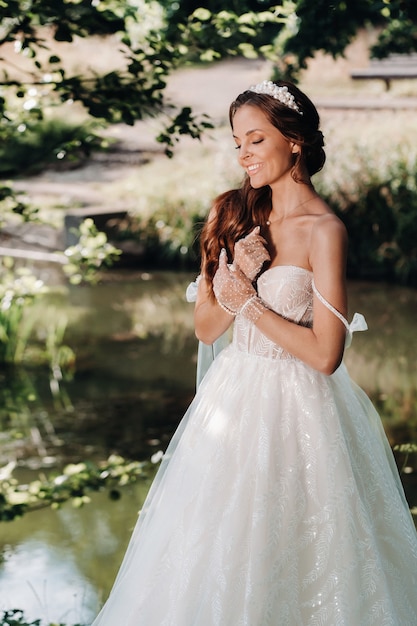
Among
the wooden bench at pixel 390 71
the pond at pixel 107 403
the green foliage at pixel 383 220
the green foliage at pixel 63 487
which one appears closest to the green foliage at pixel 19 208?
the green foliage at pixel 63 487

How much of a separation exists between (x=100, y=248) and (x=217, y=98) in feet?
39.9

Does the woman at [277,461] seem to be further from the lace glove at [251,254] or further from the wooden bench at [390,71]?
the wooden bench at [390,71]

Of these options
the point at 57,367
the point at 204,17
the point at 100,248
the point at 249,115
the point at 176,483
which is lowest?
the point at 57,367

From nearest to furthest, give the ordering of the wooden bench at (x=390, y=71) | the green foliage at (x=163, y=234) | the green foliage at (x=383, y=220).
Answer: the green foliage at (x=383, y=220) → the green foliage at (x=163, y=234) → the wooden bench at (x=390, y=71)

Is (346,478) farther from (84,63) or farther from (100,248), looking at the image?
(84,63)

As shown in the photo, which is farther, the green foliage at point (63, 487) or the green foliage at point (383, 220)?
the green foliage at point (383, 220)

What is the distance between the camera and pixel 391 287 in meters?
9.17

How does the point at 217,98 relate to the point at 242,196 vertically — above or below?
above

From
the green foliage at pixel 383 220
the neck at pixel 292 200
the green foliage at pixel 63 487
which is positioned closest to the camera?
the neck at pixel 292 200

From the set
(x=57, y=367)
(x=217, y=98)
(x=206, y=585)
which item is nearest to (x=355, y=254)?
(x=57, y=367)

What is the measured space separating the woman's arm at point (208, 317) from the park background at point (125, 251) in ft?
0.50

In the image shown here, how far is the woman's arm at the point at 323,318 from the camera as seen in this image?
2086mm

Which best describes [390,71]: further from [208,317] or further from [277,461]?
[277,461]

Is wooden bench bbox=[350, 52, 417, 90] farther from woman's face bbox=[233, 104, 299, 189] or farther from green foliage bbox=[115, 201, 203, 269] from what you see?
woman's face bbox=[233, 104, 299, 189]
